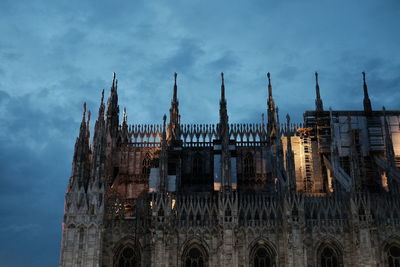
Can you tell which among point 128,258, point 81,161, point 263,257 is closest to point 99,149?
point 81,161

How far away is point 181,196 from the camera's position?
37125 millimetres

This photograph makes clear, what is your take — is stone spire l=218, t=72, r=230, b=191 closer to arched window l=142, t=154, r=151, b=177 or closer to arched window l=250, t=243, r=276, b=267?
arched window l=250, t=243, r=276, b=267

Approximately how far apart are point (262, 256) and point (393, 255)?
1059 centimetres

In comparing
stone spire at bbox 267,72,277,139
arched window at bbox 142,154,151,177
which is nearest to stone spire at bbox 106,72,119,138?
arched window at bbox 142,154,151,177

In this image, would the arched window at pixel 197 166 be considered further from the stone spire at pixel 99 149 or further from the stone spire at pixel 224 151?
the stone spire at pixel 99 149

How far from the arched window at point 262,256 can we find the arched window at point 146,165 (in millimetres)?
16390

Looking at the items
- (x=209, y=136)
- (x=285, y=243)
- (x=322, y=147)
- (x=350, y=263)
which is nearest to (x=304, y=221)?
(x=285, y=243)

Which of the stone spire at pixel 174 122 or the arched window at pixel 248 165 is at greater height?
the stone spire at pixel 174 122

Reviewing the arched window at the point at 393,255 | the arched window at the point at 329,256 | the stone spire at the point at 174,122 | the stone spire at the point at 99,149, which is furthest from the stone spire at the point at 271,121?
the stone spire at the point at 99,149

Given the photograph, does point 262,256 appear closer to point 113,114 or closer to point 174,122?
point 174,122

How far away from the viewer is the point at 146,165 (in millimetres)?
48125

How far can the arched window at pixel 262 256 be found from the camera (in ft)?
116

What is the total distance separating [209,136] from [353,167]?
17.0 m

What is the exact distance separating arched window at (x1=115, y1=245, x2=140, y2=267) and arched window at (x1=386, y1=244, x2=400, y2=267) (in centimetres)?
2012
